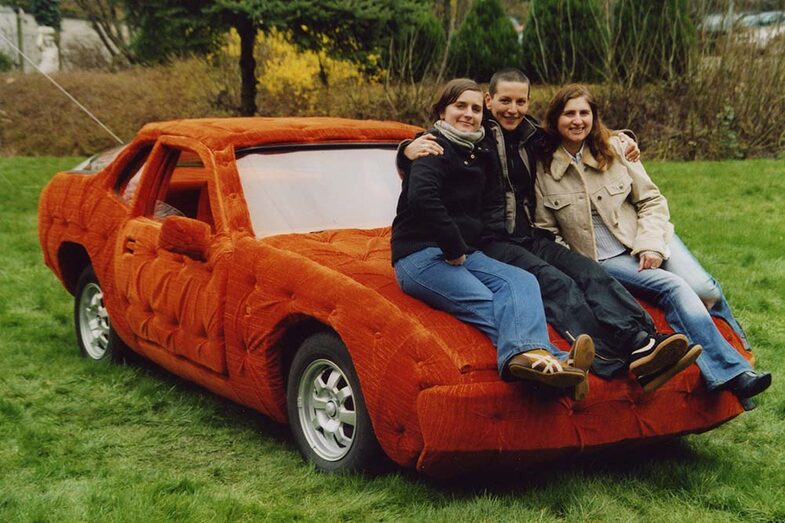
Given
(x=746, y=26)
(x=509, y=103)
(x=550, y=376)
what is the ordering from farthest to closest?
(x=746, y=26) → (x=509, y=103) → (x=550, y=376)

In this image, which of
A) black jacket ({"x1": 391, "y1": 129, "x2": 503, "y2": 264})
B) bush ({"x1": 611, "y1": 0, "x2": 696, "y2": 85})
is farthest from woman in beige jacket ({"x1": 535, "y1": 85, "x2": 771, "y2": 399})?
bush ({"x1": 611, "y1": 0, "x2": 696, "y2": 85})

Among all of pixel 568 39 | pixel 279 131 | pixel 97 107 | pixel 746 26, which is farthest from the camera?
pixel 97 107

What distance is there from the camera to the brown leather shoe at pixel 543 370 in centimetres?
404

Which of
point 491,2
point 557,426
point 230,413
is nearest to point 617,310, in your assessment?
point 557,426

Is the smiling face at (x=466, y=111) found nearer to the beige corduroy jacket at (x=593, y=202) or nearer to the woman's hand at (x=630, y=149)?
the beige corduroy jacket at (x=593, y=202)

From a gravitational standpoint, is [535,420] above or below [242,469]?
above

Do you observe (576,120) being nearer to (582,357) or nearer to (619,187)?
(619,187)

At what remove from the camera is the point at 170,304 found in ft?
18.6

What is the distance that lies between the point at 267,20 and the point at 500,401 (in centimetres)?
1054

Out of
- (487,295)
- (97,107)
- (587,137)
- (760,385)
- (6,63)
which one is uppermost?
(587,137)

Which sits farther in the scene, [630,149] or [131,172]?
[131,172]

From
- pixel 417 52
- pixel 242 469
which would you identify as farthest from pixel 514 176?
pixel 417 52

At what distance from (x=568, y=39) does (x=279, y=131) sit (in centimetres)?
1091

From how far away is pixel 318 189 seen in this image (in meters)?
5.75
